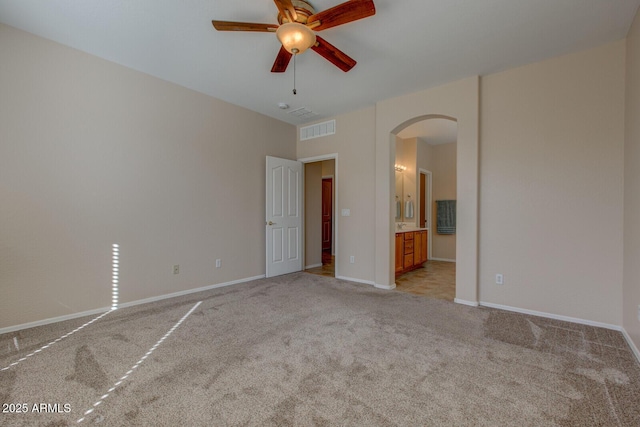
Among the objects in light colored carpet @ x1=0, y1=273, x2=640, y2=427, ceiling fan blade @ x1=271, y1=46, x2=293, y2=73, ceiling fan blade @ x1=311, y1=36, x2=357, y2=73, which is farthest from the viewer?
ceiling fan blade @ x1=271, y1=46, x2=293, y2=73

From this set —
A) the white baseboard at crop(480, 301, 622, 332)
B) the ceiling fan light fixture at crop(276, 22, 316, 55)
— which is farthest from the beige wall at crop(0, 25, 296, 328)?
the white baseboard at crop(480, 301, 622, 332)

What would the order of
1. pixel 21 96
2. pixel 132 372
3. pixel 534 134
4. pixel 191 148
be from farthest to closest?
pixel 191 148, pixel 534 134, pixel 21 96, pixel 132 372

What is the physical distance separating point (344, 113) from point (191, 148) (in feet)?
7.79

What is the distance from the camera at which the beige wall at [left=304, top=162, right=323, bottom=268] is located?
5.62m

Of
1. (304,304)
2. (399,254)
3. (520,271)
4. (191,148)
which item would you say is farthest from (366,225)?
(191,148)

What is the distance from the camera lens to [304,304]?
11.2 feet

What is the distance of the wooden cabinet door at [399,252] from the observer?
482 cm

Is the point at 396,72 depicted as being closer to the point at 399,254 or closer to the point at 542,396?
the point at 399,254

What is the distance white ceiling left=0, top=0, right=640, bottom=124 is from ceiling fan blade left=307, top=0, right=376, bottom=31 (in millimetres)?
253

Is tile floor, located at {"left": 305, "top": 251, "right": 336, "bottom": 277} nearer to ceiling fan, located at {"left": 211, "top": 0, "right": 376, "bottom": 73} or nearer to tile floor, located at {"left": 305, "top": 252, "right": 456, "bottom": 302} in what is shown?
tile floor, located at {"left": 305, "top": 252, "right": 456, "bottom": 302}

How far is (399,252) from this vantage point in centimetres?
489

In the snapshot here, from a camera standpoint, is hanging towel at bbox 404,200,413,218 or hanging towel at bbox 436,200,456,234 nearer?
hanging towel at bbox 404,200,413,218

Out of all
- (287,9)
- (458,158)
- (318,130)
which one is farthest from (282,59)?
(318,130)

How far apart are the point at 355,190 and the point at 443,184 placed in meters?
3.44
